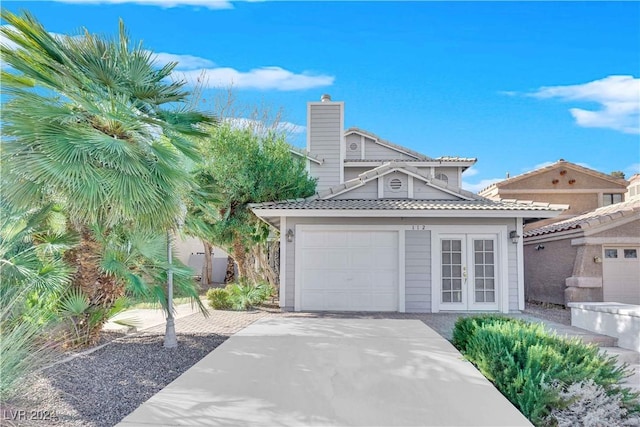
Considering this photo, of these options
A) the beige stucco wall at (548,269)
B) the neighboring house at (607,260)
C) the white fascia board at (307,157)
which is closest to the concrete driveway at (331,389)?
the neighboring house at (607,260)

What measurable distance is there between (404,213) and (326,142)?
6793mm

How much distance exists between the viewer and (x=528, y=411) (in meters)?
3.85

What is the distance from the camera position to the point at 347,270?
37.7ft

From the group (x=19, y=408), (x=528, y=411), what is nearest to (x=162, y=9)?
(x=19, y=408)

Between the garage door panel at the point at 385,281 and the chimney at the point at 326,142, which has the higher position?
the chimney at the point at 326,142

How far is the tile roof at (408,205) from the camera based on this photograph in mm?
10938

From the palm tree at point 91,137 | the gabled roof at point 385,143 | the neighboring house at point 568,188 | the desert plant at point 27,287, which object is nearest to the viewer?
the desert plant at point 27,287

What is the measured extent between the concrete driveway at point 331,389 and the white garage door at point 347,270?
547 centimetres

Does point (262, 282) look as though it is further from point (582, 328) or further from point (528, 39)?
point (528, 39)

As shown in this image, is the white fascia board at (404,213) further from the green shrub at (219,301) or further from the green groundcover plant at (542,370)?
the green groundcover plant at (542,370)

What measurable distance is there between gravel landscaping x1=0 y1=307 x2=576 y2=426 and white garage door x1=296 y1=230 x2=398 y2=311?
2.75m

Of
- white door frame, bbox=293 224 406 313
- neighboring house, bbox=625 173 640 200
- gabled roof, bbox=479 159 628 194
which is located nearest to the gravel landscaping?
Answer: white door frame, bbox=293 224 406 313

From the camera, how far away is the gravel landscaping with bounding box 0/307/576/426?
12.8 ft

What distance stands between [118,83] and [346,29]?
6.38 metres
